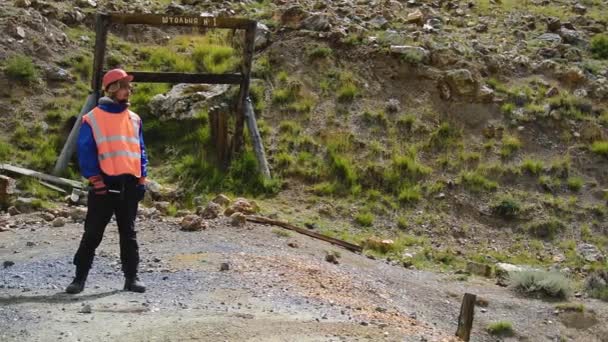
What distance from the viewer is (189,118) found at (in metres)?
12.4

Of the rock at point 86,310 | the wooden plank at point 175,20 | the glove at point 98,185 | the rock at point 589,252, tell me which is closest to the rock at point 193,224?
the glove at point 98,185

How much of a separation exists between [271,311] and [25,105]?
23.0ft

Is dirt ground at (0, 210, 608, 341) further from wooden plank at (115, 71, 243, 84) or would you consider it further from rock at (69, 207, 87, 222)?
wooden plank at (115, 71, 243, 84)

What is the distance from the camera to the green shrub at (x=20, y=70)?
1247 cm

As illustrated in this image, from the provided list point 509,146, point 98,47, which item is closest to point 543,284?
point 509,146

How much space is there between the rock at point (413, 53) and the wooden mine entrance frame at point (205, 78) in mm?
3019

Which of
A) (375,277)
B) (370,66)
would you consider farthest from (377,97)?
(375,277)

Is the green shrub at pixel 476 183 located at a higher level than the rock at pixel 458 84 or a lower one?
lower

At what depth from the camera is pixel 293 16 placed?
14539mm

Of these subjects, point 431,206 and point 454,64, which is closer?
point 431,206

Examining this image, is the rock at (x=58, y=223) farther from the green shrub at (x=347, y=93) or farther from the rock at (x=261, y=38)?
the rock at (x=261, y=38)

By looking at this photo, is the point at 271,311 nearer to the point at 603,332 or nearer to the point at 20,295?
the point at 20,295

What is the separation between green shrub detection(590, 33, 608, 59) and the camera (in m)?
14.7

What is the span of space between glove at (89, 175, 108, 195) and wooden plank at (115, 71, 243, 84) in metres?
4.62
